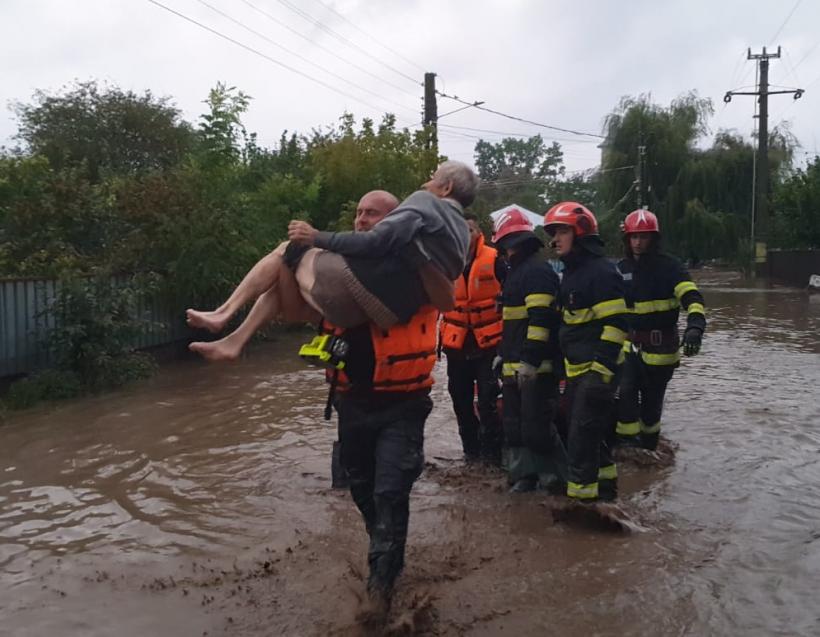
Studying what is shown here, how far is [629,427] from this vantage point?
6477 millimetres

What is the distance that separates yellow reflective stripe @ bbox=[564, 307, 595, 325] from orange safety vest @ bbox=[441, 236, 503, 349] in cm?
104

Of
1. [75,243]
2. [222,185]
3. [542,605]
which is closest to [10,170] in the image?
[75,243]

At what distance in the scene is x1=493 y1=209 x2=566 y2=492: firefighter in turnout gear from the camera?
18.0 ft

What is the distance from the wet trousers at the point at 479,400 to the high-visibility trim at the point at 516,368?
1.41ft

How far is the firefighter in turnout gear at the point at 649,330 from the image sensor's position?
6.46 metres

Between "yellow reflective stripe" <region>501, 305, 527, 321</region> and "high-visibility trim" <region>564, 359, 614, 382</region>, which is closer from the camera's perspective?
"high-visibility trim" <region>564, 359, 614, 382</region>

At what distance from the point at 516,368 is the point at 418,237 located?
2.42m

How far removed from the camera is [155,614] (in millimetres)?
3846

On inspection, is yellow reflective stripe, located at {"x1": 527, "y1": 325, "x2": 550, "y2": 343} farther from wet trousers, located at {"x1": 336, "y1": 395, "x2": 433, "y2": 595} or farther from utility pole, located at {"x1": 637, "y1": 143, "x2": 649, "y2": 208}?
utility pole, located at {"x1": 637, "y1": 143, "x2": 649, "y2": 208}

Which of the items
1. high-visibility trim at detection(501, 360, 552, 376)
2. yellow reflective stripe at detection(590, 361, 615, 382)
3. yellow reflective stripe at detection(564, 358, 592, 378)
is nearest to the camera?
yellow reflective stripe at detection(590, 361, 615, 382)

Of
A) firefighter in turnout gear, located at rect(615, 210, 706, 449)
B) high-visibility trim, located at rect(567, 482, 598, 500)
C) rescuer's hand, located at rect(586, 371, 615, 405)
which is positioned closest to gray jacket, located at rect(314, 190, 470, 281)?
rescuer's hand, located at rect(586, 371, 615, 405)

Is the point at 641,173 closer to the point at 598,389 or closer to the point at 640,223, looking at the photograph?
the point at 640,223

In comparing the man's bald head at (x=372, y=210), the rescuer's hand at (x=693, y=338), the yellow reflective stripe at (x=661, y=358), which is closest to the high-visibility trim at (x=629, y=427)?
the yellow reflective stripe at (x=661, y=358)

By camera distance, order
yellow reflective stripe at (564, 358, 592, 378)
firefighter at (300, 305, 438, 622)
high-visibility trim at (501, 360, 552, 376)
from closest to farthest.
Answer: firefighter at (300, 305, 438, 622) → yellow reflective stripe at (564, 358, 592, 378) → high-visibility trim at (501, 360, 552, 376)
